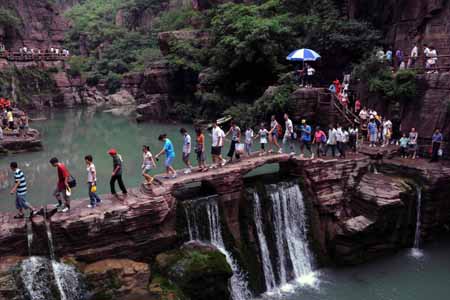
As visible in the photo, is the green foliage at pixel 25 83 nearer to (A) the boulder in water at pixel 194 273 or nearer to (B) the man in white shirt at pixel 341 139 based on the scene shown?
(B) the man in white shirt at pixel 341 139

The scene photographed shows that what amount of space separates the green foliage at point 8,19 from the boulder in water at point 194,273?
42.6m

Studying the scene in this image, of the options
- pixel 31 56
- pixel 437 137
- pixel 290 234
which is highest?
pixel 31 56

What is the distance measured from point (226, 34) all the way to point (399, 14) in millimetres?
12078

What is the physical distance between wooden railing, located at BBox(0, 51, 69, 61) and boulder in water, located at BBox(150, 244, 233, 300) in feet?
123

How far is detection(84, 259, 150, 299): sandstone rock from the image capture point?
10.8 metres

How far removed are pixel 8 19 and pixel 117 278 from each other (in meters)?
43.5

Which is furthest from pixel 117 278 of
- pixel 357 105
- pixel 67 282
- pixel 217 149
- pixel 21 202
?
pixel 357 105

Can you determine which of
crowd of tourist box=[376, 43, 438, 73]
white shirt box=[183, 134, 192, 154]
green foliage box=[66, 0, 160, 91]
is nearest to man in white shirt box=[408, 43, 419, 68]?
crowd of tourist box=[376, 43, 438, 73]

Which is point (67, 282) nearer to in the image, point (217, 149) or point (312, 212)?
point (217, 149)

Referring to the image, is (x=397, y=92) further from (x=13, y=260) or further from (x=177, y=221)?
(x=13, y=260)

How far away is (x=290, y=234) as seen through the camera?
15672 millimetres

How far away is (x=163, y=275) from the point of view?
11766mm

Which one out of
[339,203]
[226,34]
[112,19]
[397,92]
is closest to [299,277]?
[339,203]

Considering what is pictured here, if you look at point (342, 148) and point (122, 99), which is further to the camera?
point (122, 99)
